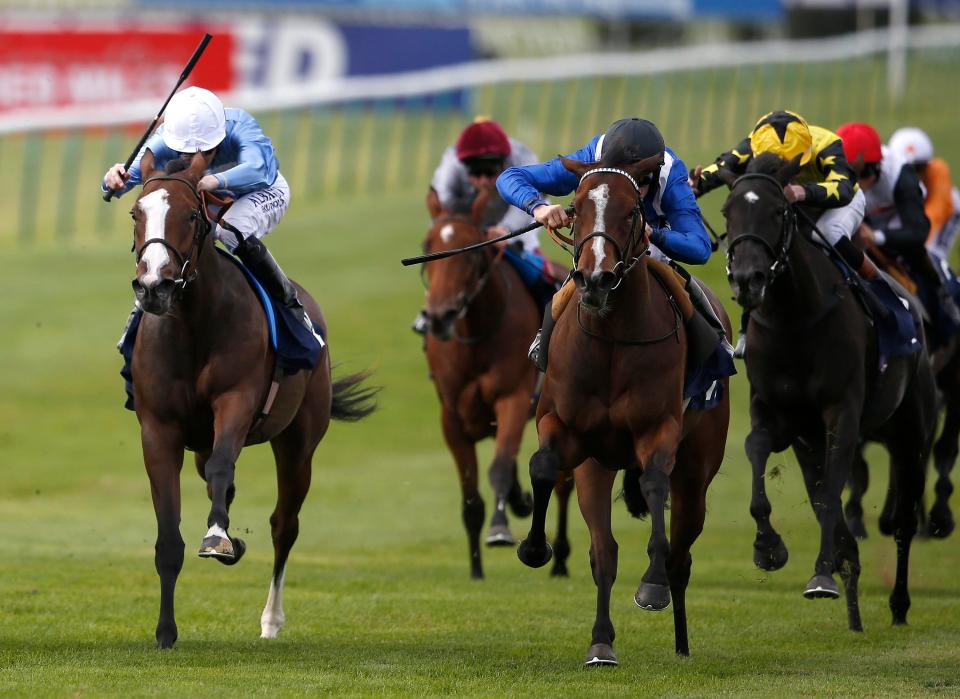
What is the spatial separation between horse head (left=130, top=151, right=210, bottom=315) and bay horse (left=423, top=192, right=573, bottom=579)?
3542 mm

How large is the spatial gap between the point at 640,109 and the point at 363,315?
10154 millimetres

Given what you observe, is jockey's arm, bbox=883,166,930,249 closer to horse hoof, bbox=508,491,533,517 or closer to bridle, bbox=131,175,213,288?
horse hoof, bbox=508,491,533,517

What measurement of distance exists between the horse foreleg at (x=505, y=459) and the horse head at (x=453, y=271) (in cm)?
60

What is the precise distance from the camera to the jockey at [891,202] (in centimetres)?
1066

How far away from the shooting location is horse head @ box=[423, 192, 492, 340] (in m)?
11.2

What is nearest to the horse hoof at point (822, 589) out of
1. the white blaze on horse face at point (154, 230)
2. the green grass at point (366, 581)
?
the green grass at point (366, 581)

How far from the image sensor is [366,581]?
11.1 m

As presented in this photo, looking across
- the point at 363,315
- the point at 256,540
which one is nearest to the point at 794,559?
the point at 256,540

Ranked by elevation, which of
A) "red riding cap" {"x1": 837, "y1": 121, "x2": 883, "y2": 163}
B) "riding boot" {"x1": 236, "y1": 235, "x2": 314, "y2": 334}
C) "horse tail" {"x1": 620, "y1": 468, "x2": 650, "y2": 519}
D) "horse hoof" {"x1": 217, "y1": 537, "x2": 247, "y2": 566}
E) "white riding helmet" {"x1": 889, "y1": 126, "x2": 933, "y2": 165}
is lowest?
"horse hoof" {"x1": 217, "y1": 537, "x2": 247, "y2": 566}

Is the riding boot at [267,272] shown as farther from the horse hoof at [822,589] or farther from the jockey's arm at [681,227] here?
the horse hoof at [822,589]

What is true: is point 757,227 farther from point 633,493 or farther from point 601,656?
point 601,656

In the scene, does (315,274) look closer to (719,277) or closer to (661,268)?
(719,277)

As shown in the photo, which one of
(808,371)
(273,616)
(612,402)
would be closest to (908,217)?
(808,371)

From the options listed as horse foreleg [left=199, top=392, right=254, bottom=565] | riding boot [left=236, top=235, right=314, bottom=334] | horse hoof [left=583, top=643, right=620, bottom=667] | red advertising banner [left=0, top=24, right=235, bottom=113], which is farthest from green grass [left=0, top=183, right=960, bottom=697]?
red advertising banner [left=0, top=24, right=235, bottom=113]
